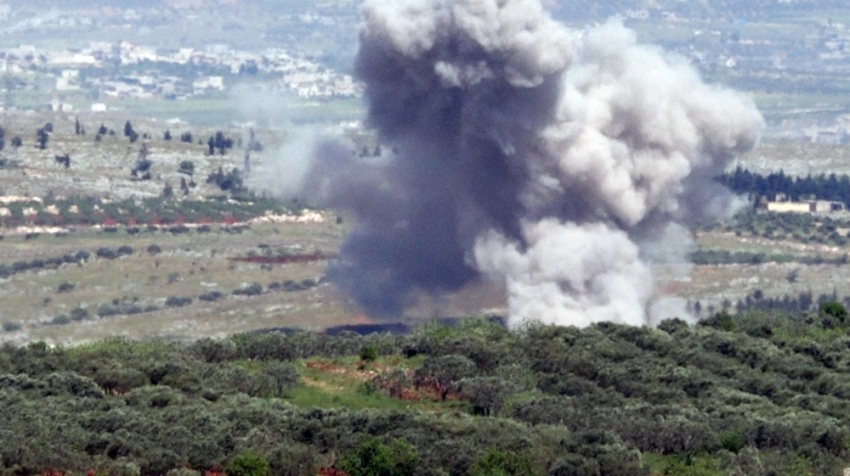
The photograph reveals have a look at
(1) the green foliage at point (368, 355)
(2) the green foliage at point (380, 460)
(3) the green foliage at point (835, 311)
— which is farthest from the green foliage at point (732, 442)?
(3) the green foliage at point (835, 311)

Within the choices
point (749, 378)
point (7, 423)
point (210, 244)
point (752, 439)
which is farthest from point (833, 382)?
point (210, 244)

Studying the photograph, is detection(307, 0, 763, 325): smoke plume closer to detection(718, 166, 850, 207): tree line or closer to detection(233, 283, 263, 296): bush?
detection(233, 283, 263, 296): bush

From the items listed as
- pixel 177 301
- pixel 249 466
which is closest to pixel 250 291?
pixel 177 301

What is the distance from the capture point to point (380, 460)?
1634 inches

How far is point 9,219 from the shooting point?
121 meters

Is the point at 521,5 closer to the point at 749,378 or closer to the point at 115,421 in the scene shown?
the point at 749,378

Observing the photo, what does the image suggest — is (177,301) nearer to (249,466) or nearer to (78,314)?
(78,314)

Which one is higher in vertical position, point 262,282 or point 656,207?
point 656,207

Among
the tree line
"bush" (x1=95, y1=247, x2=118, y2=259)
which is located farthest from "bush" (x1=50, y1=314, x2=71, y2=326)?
the tree line

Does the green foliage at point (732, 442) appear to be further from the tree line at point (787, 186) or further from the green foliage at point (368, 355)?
the tree line at point (787, 186)

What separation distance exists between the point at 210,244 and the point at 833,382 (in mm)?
70239

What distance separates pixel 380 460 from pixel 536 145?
92.7 feet

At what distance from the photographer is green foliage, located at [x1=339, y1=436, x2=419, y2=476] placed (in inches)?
1630

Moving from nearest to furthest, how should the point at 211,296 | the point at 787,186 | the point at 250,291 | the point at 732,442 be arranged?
the point at 732,442
the point at 211,296
the point at 250,291
the point at 787,186
